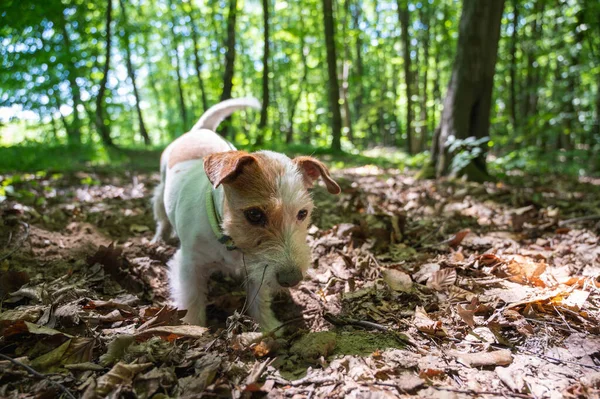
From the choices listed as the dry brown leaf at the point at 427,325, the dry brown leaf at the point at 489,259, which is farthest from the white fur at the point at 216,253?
the dry brown leaf at the point at 489,259

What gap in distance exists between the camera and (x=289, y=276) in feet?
7.16

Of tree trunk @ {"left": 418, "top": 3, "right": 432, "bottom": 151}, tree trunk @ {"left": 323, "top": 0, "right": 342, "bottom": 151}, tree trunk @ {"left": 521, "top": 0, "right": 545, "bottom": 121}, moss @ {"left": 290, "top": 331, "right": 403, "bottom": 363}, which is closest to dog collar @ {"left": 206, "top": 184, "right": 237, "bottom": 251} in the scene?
moss @ {"left": 290, "top": 331, "right": 403, "bottom": 363}

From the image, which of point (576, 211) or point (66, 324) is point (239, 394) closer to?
point (66, 324)

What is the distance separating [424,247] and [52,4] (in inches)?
243

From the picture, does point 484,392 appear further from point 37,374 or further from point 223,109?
point 223,109

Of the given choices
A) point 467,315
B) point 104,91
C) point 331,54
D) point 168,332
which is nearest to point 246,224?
point 168,332

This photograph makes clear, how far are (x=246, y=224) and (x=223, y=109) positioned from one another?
2543 mm

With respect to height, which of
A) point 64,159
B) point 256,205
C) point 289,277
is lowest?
point 289,277

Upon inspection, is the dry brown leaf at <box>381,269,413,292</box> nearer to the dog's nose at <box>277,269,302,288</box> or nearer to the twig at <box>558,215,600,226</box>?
the dog's nose at <box>277,269,302,288</box>

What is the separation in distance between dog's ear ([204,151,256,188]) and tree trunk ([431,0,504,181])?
492 cm

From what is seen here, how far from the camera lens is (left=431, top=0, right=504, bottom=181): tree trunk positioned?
6.34m

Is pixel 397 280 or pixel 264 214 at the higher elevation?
pixel 264 214

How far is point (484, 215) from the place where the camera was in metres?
4.50

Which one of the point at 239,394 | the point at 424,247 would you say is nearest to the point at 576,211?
the point at 424,247
